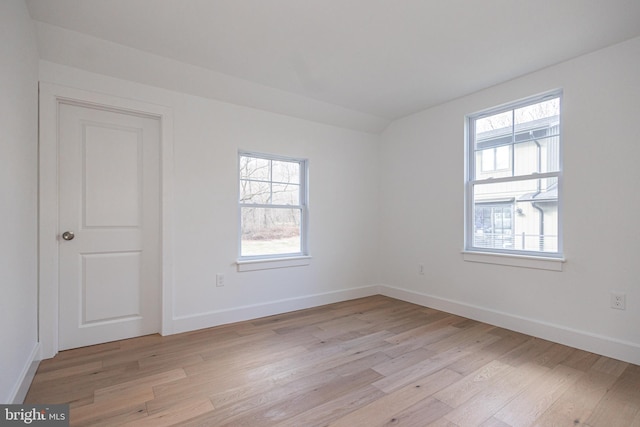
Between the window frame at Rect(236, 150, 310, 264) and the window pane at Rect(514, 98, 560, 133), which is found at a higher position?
the window pane at Rect(514, 98, 560, 133)

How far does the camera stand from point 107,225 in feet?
8.91

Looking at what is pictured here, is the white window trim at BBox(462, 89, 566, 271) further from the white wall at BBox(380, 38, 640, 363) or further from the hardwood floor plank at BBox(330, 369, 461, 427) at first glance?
the hardwood floor plank at BBox(330, 369, 461, 427)

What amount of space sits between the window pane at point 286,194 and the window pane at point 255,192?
9 cm

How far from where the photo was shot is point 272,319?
3.34 meters

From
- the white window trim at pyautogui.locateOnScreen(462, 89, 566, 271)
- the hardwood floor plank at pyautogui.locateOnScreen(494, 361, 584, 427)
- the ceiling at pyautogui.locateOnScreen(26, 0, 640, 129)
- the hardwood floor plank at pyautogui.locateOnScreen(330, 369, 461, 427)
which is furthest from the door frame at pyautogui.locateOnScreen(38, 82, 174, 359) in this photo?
the white window trim at pyautogui.locateOnScreen(462, 89, 566, 271)

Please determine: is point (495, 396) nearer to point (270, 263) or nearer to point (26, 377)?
point (270, 263)

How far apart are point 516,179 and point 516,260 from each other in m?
0.80

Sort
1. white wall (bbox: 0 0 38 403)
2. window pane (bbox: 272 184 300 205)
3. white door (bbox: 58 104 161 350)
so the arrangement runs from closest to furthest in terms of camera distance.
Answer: white wall (bbox: 0 0 38 403) → white door (bbox: 58 104 161 350) → window pane (bbox: 272 184 300 205)

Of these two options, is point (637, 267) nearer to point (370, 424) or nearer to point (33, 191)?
point (370, 424)

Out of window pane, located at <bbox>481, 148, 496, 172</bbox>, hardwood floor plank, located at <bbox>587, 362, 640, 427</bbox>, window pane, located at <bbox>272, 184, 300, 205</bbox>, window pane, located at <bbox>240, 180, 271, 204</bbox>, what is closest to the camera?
hardwood floor plank, located at <bbox>587, 362, 640, 427</bbox>

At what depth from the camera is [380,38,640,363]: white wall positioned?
2375 mm

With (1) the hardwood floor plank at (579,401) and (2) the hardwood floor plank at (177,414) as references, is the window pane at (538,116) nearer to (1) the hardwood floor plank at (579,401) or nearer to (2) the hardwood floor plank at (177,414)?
(1) the hardwood floor plank at (579,401)

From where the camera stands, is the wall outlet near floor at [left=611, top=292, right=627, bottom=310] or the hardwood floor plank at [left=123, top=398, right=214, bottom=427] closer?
the hardwood floor plank at [left=123, top=398, right=214, bottom=427]

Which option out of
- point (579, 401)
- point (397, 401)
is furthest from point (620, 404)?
point (397, 401)
